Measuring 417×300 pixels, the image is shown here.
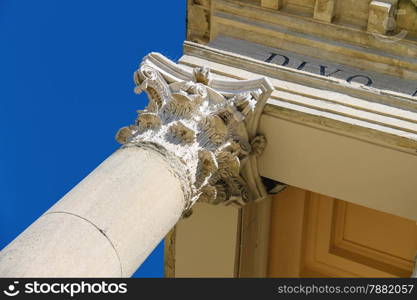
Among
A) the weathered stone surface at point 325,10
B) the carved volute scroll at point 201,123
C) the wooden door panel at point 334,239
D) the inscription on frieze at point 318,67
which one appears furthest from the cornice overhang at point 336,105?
the wooden door panel at point 334,239

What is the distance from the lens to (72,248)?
16609 millimetres

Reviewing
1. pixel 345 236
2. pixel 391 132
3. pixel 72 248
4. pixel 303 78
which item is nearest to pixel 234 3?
pixel 303 78

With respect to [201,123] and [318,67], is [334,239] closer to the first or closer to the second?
[318,67]

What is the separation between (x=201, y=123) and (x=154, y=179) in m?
2.03

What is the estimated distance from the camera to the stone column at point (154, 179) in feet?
54.7

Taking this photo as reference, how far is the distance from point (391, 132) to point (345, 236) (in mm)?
7680

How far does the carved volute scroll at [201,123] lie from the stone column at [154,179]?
19 millimetres

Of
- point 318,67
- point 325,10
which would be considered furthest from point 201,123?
point 325,10

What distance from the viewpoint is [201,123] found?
20.3 metres

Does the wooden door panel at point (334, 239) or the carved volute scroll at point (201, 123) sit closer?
the carved volute scroll at point (201, 123)

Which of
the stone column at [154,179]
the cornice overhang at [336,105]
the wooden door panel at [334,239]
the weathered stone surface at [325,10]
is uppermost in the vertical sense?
the weathered stone surface at [325,10]

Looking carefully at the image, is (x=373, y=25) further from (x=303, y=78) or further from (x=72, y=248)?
(x=72, y=248)

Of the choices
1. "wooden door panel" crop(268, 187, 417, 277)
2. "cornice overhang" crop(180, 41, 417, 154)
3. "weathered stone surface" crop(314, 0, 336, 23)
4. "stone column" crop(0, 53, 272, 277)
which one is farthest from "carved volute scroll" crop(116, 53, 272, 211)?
"wooden door panel" crop(268, 187, 417, 277)

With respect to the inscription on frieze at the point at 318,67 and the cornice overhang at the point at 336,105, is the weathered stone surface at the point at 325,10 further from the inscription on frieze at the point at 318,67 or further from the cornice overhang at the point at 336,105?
the cornice overhang at the point at 336,105
